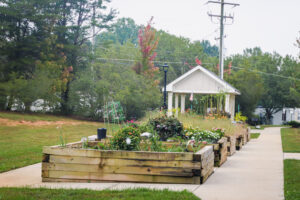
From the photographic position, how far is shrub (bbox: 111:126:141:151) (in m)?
7.14

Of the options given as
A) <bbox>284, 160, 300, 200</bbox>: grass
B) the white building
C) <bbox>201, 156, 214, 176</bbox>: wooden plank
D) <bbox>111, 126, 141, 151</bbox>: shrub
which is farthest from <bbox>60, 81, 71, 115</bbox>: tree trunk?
the white building

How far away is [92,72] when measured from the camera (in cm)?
3089

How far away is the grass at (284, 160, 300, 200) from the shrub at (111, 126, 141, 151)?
103 inches

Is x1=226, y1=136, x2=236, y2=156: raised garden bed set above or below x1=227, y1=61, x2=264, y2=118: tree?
below

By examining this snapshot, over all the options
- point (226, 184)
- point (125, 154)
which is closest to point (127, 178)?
point (125, 154)

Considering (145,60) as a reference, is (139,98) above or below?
below

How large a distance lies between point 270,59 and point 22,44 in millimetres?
31956

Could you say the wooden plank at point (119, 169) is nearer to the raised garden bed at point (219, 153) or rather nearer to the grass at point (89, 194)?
the grass at point (89, 194)

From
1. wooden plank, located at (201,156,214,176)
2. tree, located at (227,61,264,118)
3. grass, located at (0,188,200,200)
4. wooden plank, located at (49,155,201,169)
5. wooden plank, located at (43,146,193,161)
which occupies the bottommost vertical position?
grass, located at (0,188,200,200)

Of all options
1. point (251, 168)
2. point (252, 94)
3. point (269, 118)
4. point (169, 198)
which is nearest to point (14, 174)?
point (169, 198)

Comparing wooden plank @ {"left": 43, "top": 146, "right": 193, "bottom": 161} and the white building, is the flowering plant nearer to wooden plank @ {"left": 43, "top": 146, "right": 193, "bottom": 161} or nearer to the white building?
wooden plank @ {"left": 43, "top": 146, "right": 193, "bottom": 161}

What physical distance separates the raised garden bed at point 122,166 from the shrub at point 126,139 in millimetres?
451

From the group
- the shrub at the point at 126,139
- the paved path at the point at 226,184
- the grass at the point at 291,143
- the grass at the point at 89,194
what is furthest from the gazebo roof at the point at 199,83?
the grass at the point at 89,194

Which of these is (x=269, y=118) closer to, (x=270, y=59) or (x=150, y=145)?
(x=270, y=59)
